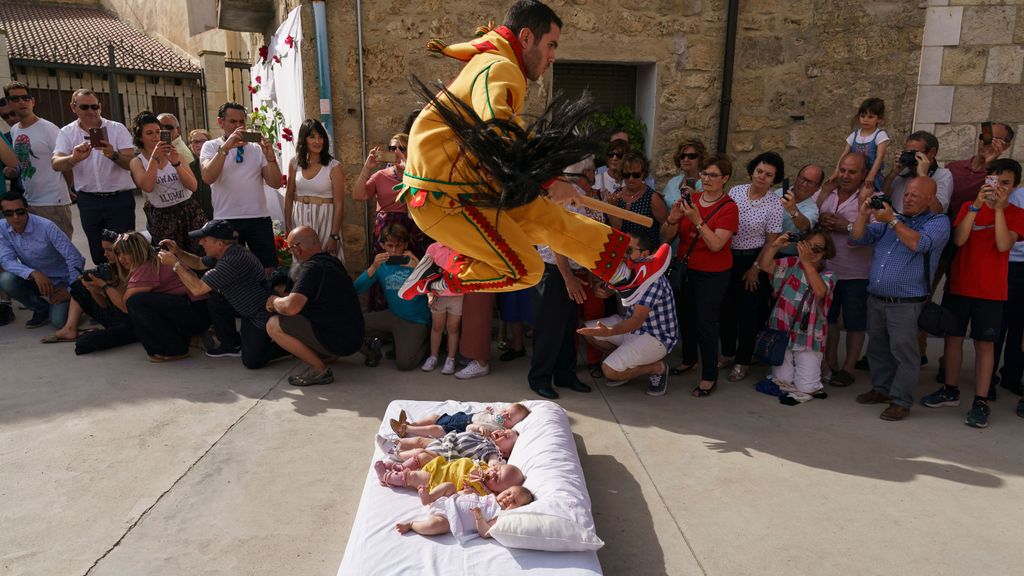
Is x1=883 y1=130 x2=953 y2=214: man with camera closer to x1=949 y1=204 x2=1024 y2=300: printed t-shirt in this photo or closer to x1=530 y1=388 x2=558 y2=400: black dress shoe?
x1=949 y1=204 x2=1024 y2=300: printed t-shirt

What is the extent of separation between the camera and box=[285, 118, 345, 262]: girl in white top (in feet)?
17.9

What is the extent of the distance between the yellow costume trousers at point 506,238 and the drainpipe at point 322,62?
299 centimetres

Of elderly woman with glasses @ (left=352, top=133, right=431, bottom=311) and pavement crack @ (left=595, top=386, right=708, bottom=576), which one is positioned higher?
elderly woman with glasses @ (left=352, top=133, right=431, bottom=311)

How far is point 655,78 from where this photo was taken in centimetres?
620

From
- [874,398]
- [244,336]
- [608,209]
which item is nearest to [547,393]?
[608,209]

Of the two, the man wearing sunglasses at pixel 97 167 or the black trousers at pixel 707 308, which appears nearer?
the black trousers at pixel 707 308

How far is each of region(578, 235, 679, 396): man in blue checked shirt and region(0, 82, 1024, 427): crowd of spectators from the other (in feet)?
0.05

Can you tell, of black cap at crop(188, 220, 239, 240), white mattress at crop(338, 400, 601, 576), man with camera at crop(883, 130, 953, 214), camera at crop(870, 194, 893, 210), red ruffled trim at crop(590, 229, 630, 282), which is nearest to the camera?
white mattress at crop(338, 400, 601, 576)

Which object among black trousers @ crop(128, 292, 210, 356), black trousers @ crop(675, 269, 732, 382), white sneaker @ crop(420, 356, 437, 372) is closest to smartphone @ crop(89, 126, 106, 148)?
black trousers @ crop(128, 292, 210, 356)

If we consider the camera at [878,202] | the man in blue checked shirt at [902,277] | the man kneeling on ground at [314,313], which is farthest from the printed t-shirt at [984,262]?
the man kneeling on ground at [314,313]

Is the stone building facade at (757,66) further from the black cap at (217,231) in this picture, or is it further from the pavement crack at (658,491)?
the pavement crack at (658,491)

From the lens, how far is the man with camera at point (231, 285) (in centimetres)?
494

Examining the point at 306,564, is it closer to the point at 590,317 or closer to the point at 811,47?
the point at 590,317

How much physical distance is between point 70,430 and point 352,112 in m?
3.21
